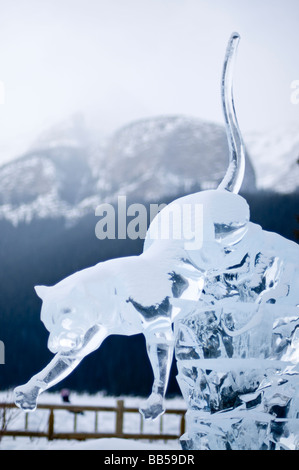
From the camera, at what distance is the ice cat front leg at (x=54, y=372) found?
6.88ft

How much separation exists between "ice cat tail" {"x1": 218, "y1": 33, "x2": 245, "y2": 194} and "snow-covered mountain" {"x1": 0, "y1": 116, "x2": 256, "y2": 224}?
17062mm

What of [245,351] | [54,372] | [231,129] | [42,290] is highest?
[231,129]

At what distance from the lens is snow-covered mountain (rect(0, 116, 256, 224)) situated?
70.5 feet

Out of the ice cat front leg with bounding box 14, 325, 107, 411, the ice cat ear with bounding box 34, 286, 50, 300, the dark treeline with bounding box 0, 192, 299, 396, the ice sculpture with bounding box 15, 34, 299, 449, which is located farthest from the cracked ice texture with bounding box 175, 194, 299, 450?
the dark treeline with bounding box 0, 192, 299, 396

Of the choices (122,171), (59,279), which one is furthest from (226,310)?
(122,171)

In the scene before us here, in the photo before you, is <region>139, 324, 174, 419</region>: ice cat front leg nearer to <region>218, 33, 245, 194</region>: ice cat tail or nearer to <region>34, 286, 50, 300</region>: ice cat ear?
<region>34, 286, 50, 300</region>: ice cat ear

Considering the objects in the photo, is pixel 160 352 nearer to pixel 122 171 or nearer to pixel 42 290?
pixel 42 290

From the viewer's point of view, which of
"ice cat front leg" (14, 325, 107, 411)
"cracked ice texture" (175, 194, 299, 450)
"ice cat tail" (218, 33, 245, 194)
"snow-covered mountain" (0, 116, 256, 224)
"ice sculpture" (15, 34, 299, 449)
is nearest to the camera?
"ice cat front leg" (14, 325, 107, 411)

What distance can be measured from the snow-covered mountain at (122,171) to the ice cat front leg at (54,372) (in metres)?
17.7

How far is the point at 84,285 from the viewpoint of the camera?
6.91 feet

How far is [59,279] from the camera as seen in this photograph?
17.2 m

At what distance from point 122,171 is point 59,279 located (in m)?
7.40

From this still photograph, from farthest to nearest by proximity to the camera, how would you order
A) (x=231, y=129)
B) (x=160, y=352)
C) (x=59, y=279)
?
(x=59, y=279) < (x=231, y=129) < (x=160, y=352)

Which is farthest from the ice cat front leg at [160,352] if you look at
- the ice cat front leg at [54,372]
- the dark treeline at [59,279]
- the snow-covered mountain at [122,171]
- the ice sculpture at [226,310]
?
the snow-covered mountain at [122,171]
